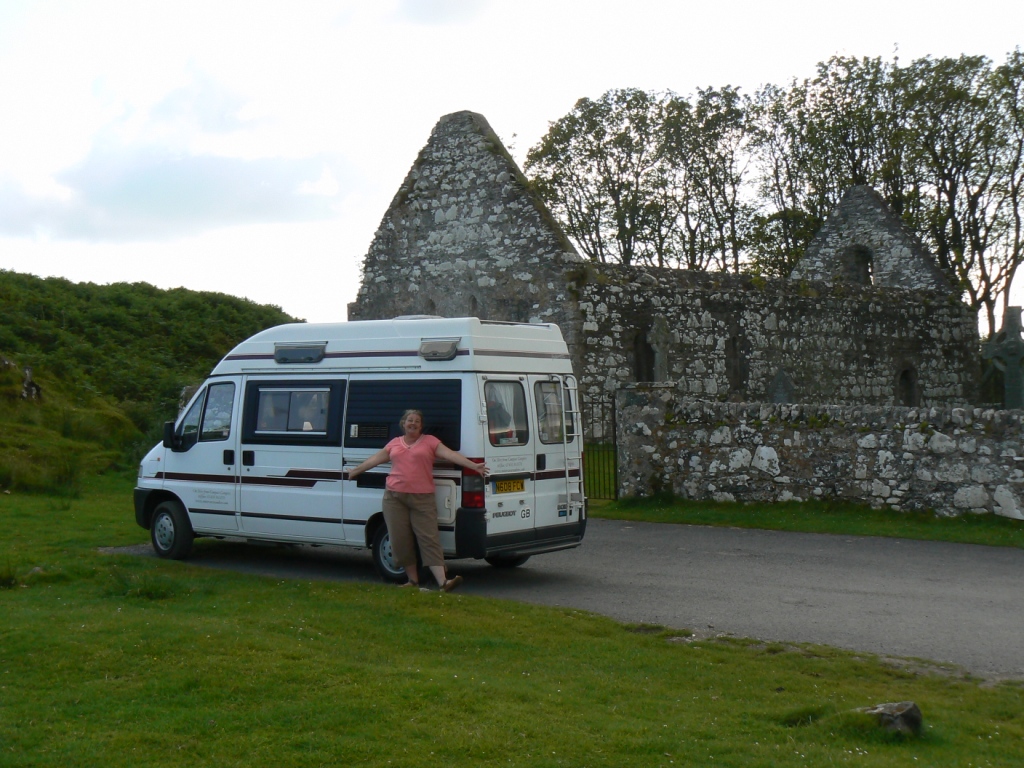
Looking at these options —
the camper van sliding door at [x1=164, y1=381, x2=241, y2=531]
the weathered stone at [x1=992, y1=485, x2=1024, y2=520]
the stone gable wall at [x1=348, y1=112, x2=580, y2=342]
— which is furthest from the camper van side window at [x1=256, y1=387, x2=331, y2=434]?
the stone gable wall at [x1=348, y1=112, x2=580, y2=342]

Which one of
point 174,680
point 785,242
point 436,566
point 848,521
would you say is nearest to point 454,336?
point 436,566

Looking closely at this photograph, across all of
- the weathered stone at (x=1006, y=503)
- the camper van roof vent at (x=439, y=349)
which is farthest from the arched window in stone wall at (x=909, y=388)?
the camper van roof vent at (x=439, y=349)

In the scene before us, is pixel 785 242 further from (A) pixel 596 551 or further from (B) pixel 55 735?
(B) pixel 55 735

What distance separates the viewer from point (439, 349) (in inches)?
442

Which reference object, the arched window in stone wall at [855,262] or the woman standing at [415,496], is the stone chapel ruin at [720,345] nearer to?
the arched window in stone wall at [855,262]

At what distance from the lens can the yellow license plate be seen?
1101cm

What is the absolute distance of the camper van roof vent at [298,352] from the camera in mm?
12234

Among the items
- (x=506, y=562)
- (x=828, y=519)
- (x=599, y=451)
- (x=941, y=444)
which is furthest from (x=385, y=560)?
(x=599, y=451)

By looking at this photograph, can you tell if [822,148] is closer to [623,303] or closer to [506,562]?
[623,303]

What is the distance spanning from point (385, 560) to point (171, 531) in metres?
3.41

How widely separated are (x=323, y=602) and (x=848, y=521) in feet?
27.8

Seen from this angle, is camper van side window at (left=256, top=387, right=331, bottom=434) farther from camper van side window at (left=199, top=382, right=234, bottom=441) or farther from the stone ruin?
the stone ruin

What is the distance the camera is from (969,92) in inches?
1463

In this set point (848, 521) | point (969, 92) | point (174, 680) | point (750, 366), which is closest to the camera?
point (174, 680)
